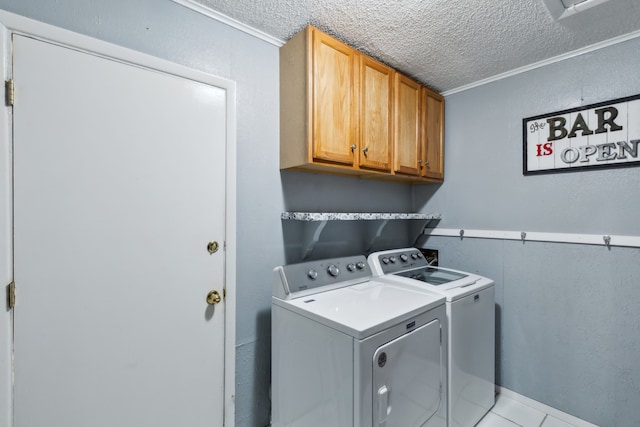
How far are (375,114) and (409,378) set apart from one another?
1.55 metres

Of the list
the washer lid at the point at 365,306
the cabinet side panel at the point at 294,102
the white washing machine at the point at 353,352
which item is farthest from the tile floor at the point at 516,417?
the cabinet side panel at the point at 294,102

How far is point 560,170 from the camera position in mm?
1981

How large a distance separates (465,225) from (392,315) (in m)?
1.48

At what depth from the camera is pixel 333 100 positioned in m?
1.73

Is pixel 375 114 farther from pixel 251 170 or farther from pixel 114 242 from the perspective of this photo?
pixel 114 242

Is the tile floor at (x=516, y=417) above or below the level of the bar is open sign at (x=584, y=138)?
below

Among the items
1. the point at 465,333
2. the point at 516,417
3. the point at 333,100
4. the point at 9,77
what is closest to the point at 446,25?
the point at 333,100

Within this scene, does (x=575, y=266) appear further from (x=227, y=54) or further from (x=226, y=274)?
(x=227, y=54)

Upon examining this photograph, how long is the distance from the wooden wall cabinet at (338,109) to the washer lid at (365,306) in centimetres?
76

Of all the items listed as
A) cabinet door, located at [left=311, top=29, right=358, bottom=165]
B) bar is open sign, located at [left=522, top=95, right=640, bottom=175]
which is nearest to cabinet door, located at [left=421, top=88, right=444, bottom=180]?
bar is open sign, located at [left=522, top=95, right=640, bottom=175]

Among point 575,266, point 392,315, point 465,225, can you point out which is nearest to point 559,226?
point 575,266

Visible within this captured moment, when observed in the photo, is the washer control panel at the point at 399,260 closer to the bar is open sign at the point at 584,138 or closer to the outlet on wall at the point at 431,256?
the outlet on wall at the point at 431,256

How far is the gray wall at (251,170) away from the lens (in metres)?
1.44

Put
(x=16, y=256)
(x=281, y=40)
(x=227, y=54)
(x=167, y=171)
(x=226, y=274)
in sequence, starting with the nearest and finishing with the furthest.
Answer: (x=16, y=256) < (x=167, y=171) < (x=226, y=274) < (x=227, y=54) < (x=281, y=40)
